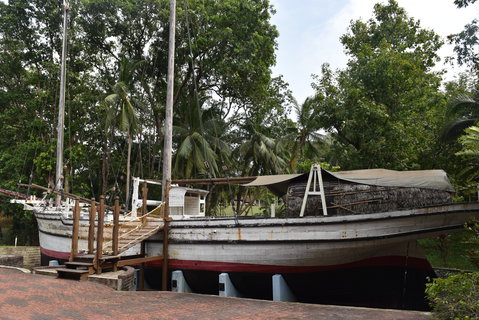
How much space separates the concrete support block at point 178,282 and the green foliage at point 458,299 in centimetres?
738

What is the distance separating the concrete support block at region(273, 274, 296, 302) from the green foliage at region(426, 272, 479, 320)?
15.0 ft

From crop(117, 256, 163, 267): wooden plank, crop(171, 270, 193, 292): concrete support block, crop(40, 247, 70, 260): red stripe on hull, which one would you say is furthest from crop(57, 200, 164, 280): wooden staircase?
crop(40, 247, 70, 260): red stripe on hull

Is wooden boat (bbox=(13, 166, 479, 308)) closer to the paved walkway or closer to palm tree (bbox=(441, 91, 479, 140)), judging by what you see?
the paved walkway

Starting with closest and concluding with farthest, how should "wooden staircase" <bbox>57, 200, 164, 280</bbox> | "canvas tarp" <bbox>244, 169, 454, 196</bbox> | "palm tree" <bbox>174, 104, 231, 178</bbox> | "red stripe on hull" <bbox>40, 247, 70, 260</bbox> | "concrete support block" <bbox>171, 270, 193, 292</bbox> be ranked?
1. "canvas tarp" <bbox>244, 169, 454, 196</bbox>
2. "wooden staircase" <bbox>57, 200, 164, 280</bbox>
3. "concrete support block" <bbox>171, 270, 193, 292</bbox>
4. "red stripe on hull" <bbox>40, 247, 70, 260</bbox>
5. "palm tree" <bbox>174, 104, 231, 178</bbox>

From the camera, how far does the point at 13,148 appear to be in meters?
26.0

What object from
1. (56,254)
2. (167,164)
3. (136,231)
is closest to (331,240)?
(136,231)

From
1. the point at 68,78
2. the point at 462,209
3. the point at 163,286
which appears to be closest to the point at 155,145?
the point at 68,78

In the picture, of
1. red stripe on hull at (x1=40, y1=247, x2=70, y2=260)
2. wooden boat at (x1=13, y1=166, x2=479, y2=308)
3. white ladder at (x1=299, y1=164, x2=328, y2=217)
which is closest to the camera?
wooden boat at (x1=13, y1=166, x2=479, y2=308)

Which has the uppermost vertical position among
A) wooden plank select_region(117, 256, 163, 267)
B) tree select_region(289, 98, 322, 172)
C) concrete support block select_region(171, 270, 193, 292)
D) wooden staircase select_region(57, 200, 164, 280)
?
tree select_region(289, 98, 322, 172)

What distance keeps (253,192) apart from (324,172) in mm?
19151

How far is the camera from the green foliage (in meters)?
5.46

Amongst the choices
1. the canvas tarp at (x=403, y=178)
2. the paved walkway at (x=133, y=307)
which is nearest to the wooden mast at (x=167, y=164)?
the paved walkway at (x=133, y=307)

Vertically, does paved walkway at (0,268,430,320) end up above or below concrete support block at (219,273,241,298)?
above

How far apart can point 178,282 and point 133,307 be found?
4.46 metres
